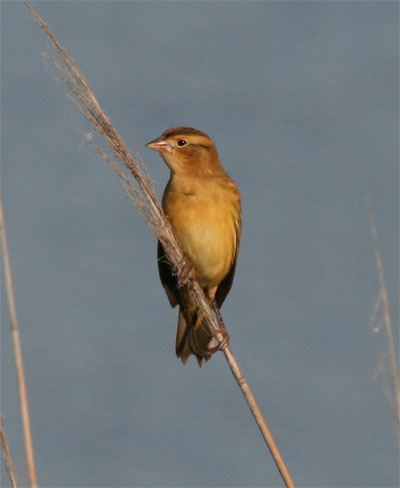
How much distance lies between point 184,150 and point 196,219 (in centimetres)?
51

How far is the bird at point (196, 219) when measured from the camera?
5660mm

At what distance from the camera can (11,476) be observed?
3.29 meters

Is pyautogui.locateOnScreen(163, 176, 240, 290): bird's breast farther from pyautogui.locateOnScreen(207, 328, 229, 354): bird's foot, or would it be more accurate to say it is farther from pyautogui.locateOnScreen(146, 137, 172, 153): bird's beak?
pyautogui.locateOnScreen(207, 328, 229, 354): bird's foot

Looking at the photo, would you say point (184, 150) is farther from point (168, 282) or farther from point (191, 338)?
point (191, 338)

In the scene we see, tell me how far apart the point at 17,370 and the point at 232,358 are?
1.27 meters

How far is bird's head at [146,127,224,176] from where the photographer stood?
5793mm

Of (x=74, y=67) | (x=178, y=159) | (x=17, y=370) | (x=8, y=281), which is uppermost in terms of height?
(x=178, y=159)

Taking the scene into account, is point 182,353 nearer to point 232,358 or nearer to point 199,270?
point 199,270

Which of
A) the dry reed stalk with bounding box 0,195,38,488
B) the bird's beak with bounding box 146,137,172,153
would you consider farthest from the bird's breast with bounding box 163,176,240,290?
the dry reed stalk with bounding box 0,195,38,488

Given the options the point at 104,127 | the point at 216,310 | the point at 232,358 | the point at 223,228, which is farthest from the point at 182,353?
the point at 104,127

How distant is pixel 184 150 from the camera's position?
5844 millimetres

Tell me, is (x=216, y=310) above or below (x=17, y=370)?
above

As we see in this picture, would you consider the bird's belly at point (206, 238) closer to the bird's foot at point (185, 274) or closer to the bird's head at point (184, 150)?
the bird's head at point (184, 150)

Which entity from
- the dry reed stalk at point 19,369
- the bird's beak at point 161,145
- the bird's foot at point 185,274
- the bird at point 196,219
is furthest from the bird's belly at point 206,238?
the dry reed stalk at point 19,369
